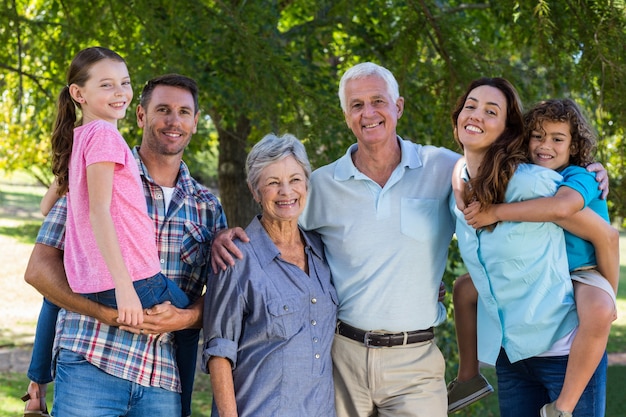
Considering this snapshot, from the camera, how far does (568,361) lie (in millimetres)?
2854

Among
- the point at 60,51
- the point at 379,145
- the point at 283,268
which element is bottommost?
the point at 283,268

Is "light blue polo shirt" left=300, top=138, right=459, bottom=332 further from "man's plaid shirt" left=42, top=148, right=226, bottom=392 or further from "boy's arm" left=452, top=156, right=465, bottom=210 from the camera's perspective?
"man's plaid shirt" left=42, top=148, right=226, bottom=392

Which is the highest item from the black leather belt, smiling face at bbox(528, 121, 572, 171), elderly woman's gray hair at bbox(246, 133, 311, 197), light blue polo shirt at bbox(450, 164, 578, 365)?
smiling face at bbox(528, 121, 572, 171)

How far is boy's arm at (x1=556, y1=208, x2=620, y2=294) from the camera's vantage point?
9.48ft

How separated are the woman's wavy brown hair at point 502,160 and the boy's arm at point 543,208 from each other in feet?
0.19

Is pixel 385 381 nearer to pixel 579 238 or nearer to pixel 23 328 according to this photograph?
pixel 579 238

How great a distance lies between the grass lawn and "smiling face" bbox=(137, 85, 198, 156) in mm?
3652

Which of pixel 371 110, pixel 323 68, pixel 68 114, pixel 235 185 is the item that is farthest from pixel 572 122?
pixel 235 185

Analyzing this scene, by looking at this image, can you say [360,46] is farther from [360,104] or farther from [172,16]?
[360,104]

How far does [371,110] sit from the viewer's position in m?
3.30

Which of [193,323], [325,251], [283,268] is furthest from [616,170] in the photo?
[193,323]

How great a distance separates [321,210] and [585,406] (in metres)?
1.21

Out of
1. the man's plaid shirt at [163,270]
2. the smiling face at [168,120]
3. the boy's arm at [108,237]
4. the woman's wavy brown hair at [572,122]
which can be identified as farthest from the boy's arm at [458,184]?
the boy's arm at [108,237]

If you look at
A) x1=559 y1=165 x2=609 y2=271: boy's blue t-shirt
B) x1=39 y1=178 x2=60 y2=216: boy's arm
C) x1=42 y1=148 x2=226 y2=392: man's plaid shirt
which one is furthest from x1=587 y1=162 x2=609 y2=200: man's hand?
x1=39 y1=178 x2=60 y2=216: boy's arm
